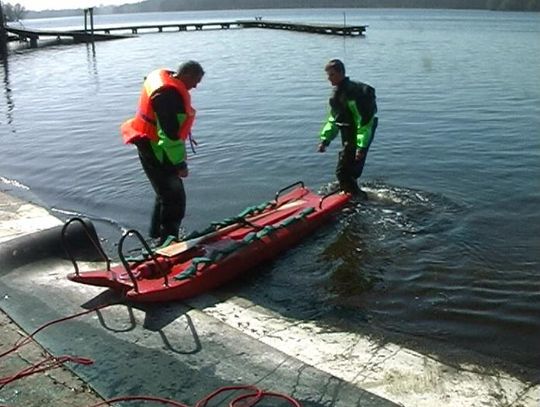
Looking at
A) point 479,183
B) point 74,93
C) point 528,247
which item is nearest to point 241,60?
point 74,93

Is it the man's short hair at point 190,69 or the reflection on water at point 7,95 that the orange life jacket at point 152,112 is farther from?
the reflection on water at point 7,95

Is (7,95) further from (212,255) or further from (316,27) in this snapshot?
(316,27)

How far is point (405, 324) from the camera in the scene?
5.84 meters

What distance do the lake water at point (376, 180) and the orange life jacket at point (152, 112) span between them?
1807 mm

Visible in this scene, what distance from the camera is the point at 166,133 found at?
6332 millimetres

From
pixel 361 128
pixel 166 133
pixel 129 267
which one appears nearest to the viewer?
pixel 129 267

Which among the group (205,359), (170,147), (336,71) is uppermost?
(336,71)

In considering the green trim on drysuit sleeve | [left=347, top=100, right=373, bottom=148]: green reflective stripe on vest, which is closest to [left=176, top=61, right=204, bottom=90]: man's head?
the green trim on drysuit sleeve

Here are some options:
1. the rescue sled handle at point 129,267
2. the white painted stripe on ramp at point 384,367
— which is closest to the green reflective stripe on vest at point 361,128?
the white painted stripe on ramp at point 384,367

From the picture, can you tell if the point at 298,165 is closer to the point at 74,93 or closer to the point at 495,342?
the point at 495,342

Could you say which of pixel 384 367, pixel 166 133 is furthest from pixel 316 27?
pixel 384 367

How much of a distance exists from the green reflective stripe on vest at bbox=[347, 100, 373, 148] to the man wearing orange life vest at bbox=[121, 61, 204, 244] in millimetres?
2675

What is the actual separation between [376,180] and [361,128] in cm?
246

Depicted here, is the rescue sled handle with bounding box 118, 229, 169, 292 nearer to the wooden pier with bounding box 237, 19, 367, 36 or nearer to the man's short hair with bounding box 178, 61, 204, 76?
the man's short hair with bounding box 178, 61, 204, 76
